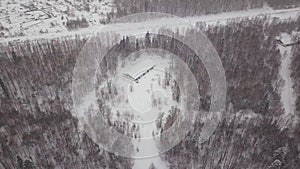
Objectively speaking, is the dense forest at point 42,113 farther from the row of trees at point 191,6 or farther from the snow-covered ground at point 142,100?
the row of trees at point 191,6

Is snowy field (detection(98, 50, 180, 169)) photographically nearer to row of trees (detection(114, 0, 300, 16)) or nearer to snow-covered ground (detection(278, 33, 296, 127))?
snow-covered ground (detection(278, 33, 296, 127))

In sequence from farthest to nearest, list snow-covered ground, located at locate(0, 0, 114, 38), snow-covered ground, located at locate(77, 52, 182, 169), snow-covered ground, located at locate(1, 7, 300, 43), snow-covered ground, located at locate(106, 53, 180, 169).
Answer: snow-covered ground, located at locate(0, 0, 114, 38) < snow-covered ground, located at locate(1, 7, 300, 43) < snow-covered ground, located at locate(77, 52, 182, 169) < snow-covered ground, located at locate(106, 53, 180, 169)

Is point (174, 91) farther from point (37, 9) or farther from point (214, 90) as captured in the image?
point (37, 9)

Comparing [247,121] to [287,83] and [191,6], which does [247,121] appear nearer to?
[287,83]

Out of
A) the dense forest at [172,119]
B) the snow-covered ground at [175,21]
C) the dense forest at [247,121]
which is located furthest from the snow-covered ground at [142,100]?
the snow-covered ground at [175,21]

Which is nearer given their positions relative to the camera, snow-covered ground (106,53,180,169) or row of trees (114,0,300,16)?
snow-covered ground (106,53,180,169)

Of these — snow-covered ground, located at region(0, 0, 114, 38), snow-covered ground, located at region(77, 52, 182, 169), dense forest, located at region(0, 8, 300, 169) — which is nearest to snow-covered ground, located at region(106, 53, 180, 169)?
snow-covered ground, located at region(77, 52, 182, 169)

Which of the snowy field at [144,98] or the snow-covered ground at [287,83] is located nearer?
the snowy field at [144,98]
